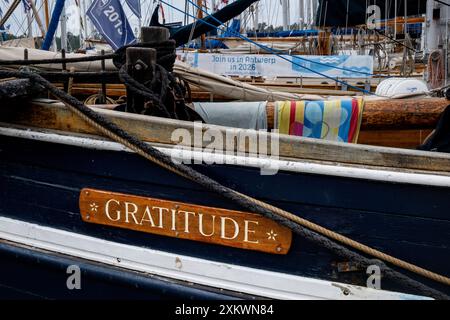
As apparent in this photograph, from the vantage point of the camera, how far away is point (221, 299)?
2.07 m

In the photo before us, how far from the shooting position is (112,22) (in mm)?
6023

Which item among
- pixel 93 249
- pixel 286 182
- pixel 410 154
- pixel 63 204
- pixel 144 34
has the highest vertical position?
pixel 144 34

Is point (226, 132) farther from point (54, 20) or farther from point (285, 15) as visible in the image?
point (285, 15)

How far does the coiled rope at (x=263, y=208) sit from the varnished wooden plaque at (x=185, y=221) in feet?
0.27

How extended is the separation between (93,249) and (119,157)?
485mm

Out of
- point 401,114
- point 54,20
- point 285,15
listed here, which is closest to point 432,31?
point 401,114

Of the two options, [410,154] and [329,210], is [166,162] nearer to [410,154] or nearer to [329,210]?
[329,210]

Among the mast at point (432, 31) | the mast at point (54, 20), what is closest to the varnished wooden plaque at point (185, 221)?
the mast at point (54, 20)

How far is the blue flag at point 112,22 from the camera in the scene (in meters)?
5.95

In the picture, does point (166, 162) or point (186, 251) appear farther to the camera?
point (186, 251)

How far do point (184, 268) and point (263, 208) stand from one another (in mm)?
499

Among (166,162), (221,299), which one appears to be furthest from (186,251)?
(166,162)

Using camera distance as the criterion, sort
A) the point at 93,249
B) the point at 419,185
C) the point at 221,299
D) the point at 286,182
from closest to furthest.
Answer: the point at 419,185 → the point at 286,182 → the point at 221,299 → the point at 93,249

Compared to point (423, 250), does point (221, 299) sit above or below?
below
